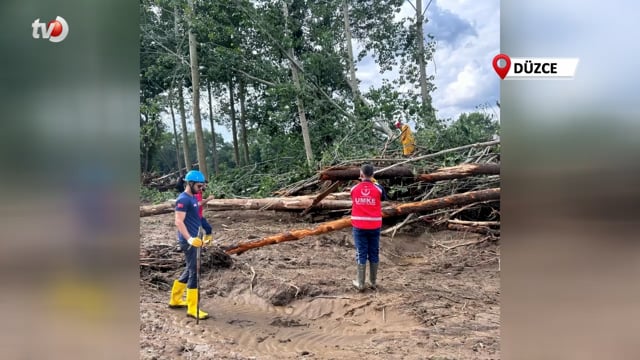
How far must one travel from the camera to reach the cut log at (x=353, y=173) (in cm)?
574

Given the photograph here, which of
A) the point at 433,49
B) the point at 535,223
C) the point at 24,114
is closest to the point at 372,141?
the point at 433,49

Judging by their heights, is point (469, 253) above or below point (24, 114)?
below

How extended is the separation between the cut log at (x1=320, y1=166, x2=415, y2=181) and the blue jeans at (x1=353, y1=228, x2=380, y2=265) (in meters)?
1.39

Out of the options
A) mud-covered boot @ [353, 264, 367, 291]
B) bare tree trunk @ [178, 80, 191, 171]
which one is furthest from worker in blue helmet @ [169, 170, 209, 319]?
mud-covered boot @ [353, 264, 367, 291]

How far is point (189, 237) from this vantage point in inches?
135

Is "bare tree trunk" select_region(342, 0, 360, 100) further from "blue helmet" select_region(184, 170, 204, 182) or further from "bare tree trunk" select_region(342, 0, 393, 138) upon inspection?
"blue helmet" select_region(184, 170, 204, 182)

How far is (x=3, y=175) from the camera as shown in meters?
2.14

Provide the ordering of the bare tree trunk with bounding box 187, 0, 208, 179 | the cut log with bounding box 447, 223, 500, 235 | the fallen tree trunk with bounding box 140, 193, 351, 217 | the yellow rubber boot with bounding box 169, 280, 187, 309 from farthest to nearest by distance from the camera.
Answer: the fallen tree trunk with bounding box 140, 193, 351, 217
the cut log with bounding box 447, 223, 500, 235
the bare tree trunk with bounding box 187, 0, 208, 179
the yellow rubber boot with bounding box 169, 280, 187, 309

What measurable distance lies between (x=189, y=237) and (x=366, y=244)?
200 cm

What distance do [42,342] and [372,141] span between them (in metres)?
5.74

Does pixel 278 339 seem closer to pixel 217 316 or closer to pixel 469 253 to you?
pixel 217 316

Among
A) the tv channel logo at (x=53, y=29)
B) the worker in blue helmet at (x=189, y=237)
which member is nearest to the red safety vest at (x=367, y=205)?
the worker in blue helmet at (x=189, y=237)

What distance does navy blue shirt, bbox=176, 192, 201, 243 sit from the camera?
11.1ft

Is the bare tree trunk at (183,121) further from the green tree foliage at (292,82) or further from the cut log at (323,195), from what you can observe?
the cut log at (323,195)
